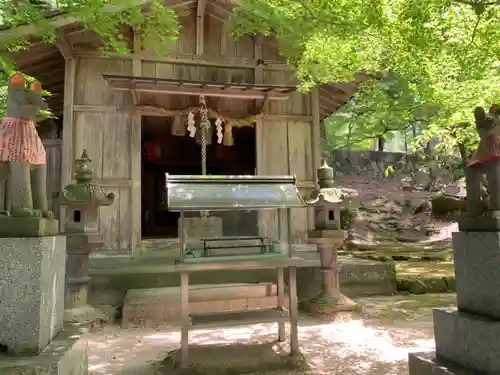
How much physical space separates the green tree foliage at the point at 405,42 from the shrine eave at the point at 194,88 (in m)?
0.90

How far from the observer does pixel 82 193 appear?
253 inches

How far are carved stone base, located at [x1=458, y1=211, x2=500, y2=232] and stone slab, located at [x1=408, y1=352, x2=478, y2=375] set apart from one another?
124 centimetres

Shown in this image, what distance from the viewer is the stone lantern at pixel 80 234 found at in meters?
6.38

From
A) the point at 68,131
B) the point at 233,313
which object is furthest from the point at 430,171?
the point at 233,313

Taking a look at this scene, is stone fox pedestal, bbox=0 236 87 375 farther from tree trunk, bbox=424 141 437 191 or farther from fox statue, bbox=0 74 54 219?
tree trunk, bbox=424 141 437 191

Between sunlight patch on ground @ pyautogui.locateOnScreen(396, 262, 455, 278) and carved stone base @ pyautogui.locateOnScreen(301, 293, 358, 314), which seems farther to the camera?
sunlight patch on ground @ pyautogui.locateOnScreen(396, 262, 455, 278)

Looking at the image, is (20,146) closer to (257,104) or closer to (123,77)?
(123,77)

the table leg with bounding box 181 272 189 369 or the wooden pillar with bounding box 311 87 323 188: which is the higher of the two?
the wooden pillar with bounding box 311 87 323 188

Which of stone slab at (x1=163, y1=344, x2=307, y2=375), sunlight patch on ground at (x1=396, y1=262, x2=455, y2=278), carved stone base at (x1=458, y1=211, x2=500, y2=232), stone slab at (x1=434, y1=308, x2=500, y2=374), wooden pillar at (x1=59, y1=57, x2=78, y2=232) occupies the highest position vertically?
wooden pillar at (x1=59, y1=57, x2=78, y2=232)

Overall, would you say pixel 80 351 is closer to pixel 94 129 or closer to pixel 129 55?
pixel 94 129

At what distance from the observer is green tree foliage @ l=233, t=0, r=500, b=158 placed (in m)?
6.31

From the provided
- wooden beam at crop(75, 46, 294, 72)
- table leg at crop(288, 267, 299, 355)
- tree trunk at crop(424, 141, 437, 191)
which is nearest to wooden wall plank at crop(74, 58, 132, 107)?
wooden beam at crop(75, 46, 294, 72)

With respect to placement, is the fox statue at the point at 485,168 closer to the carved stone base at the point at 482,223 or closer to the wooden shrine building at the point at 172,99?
the carved stone base at the point at 482,223

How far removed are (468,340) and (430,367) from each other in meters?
0.48
